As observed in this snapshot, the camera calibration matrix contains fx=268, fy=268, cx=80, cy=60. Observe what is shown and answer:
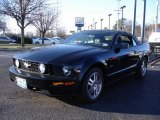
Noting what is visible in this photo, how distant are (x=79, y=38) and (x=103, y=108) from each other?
2.31 m

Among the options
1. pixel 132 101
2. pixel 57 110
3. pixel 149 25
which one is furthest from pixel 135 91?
pixel 149 25

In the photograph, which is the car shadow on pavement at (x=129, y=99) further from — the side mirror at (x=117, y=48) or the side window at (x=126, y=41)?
the side window at (x=126, y=41)

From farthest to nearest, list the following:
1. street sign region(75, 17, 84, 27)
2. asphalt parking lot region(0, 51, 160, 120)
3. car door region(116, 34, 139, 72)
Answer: street sign region(75, 17, 84, 27)
car door region(116, 34, 139, 72)
asphalt parking lot region(0, 51, 160, 120)

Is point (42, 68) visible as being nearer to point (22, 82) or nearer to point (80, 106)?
point (22, 82)

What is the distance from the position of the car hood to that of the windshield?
1.24 ft

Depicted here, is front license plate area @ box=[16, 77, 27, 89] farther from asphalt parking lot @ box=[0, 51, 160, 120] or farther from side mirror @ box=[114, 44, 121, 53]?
side mirror @ box=[114, 44, 121, 53]

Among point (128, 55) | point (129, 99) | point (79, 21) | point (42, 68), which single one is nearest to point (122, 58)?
point (128, 55)

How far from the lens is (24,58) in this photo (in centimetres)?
528

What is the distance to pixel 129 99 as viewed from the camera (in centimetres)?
578

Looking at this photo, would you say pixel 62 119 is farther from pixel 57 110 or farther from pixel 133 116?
pixel 133 116

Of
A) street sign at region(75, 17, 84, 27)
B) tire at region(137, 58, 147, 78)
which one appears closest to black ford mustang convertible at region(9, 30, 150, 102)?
tire at region(137, 58, 147, 78)

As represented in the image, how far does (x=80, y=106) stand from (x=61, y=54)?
1.07 m

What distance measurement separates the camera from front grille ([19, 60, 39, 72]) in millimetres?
5051

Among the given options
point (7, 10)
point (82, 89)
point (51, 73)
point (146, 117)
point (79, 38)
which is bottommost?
point (146, 117)
